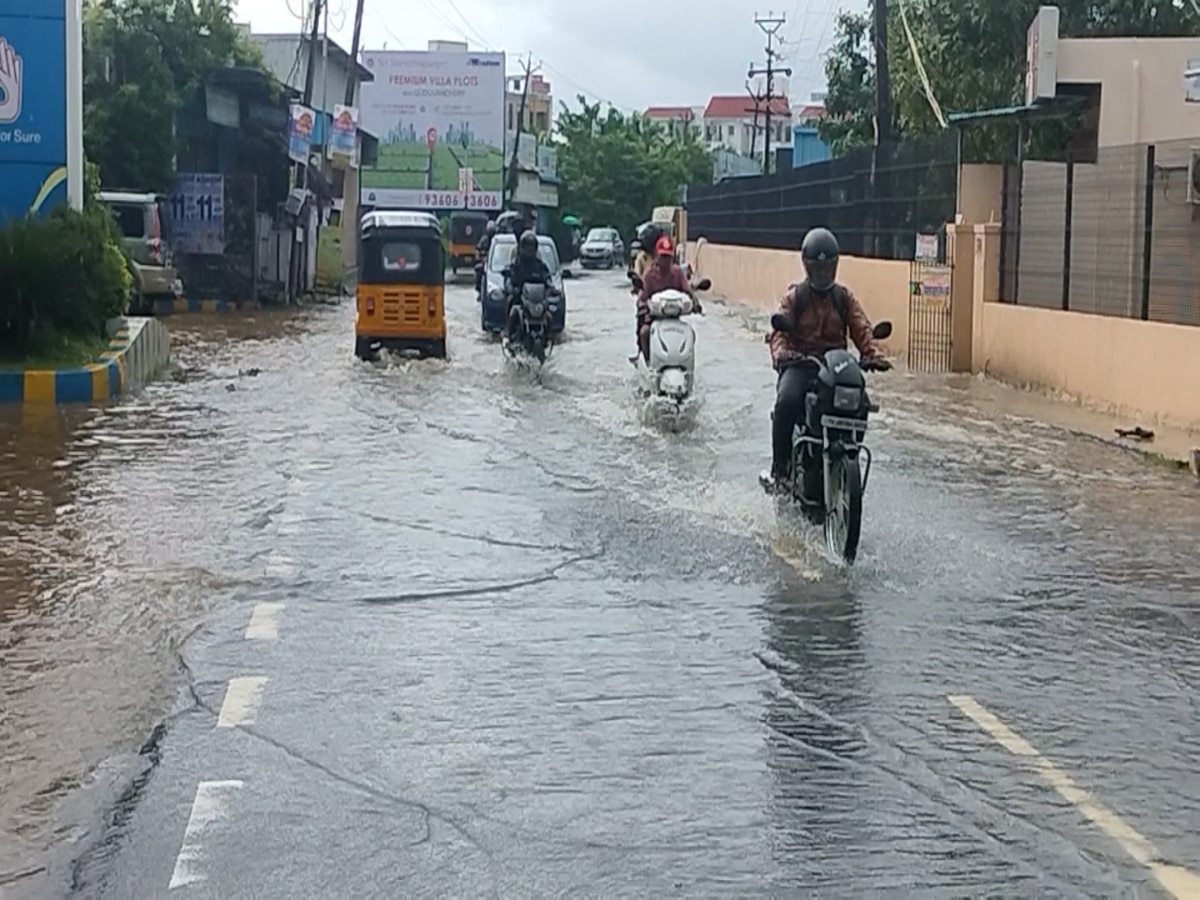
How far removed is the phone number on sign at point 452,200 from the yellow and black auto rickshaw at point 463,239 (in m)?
12.7

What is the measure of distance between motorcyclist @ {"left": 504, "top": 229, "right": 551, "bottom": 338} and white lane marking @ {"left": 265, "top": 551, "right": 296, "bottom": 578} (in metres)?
11.5

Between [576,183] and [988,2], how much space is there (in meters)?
64.2

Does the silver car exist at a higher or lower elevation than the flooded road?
higher

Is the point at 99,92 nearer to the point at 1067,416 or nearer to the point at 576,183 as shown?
the point at 1067,416

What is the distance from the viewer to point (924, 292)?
Result: 22281 millimetres

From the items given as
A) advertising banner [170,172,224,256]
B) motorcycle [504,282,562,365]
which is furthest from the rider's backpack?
advertising banner [170,172,224,256]

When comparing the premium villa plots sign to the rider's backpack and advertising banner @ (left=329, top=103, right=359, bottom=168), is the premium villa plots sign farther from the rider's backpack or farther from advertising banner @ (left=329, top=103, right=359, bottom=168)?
advertising banner @ (left=329, top=103, right=359, bottom=168)

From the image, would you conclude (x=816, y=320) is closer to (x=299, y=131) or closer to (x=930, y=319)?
(x=930, y=319)

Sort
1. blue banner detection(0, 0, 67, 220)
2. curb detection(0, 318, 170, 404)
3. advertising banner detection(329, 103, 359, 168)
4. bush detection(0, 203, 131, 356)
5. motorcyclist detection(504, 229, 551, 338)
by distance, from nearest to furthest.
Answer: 1. curb detection(0, 318, 170, 404)
2. bush detection(0, 203, 131, 356)
3. blue banner detection(0, 0, 67, 220)
4. motorcyclist detection(504, 229, 551, 338)
5. advertising banner detection(329, 103, 359, 168)

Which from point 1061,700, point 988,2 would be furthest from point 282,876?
point 988,2

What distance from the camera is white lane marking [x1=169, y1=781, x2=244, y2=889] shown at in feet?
16.0

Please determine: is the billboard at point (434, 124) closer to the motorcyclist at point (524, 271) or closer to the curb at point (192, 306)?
the curb at point (192, 306)

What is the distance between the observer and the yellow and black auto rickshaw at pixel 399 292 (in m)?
21.9

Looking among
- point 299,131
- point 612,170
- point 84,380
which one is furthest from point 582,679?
point 612,170
